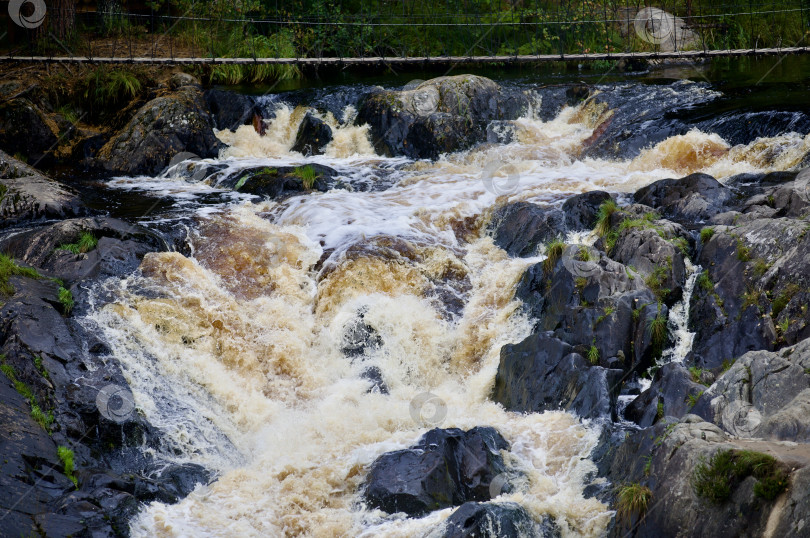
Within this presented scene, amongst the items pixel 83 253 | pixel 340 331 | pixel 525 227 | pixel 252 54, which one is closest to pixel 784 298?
pixel 525 227

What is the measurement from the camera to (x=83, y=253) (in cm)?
881

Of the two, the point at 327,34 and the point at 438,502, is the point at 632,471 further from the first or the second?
the point at 327,34

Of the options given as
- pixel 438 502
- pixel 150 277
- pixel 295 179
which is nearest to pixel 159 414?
pixel 150 277

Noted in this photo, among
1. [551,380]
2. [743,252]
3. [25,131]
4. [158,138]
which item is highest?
[25,131]

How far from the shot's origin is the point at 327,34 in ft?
61.8

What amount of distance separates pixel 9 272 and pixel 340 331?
3619mm

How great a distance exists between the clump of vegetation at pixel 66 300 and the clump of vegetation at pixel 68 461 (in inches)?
78.9

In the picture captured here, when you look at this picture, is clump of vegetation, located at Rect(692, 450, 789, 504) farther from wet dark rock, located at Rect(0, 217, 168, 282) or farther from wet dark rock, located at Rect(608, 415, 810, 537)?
wet dark rock, located at Rect(0, 217, 168, 282)

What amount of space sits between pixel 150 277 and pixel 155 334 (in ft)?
3.51

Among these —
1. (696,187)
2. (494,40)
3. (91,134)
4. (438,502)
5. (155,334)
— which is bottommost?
(438,502)

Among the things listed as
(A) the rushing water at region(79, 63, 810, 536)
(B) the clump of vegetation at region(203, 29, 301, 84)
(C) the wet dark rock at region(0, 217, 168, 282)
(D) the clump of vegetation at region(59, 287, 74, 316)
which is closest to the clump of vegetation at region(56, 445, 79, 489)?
(A) the rushing water at region(79, 63, 810, 536)

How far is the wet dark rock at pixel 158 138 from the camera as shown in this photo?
13.8m

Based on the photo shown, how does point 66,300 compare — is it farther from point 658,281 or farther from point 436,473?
point 658,281

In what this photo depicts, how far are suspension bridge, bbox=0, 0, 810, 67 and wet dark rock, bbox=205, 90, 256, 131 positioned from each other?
1.72 m
